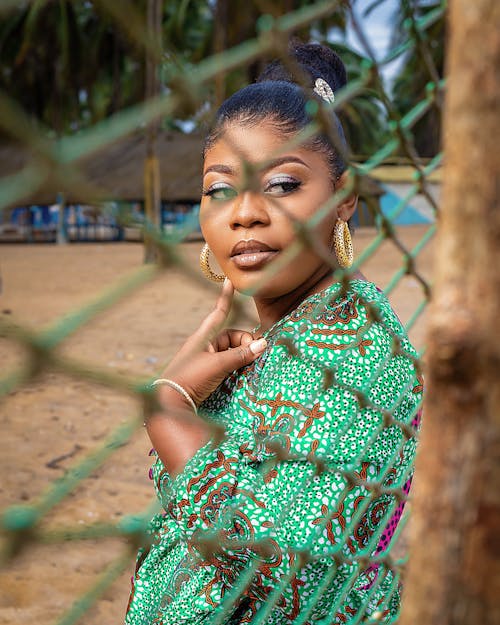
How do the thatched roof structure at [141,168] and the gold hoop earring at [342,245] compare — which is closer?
the gold hoop earring at [342,245]

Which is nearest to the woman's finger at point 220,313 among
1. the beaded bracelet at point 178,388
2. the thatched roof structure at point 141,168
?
the beaded bracelet at point 178,388

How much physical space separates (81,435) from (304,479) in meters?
2.39

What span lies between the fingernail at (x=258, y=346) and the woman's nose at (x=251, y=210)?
21 centimetres

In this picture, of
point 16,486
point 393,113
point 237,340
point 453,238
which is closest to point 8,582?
point 16,486

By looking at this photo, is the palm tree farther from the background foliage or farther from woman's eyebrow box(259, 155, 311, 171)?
woman's eyebrow box(259, 155, 311, 171)

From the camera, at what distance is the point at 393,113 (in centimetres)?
76

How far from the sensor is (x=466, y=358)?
42 cm

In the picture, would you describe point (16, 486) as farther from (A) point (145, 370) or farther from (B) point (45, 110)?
(B) point (45, 110)

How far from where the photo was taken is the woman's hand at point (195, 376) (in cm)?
98

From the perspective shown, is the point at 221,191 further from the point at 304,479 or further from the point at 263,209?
the point at 304,479

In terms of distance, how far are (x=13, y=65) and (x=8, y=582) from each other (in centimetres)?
1817

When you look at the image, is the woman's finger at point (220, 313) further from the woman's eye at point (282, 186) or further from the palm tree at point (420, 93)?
the palm tree at point (420, 93)

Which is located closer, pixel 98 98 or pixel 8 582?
pixel 8 582

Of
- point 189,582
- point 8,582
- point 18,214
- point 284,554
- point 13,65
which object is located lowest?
point 18,214
